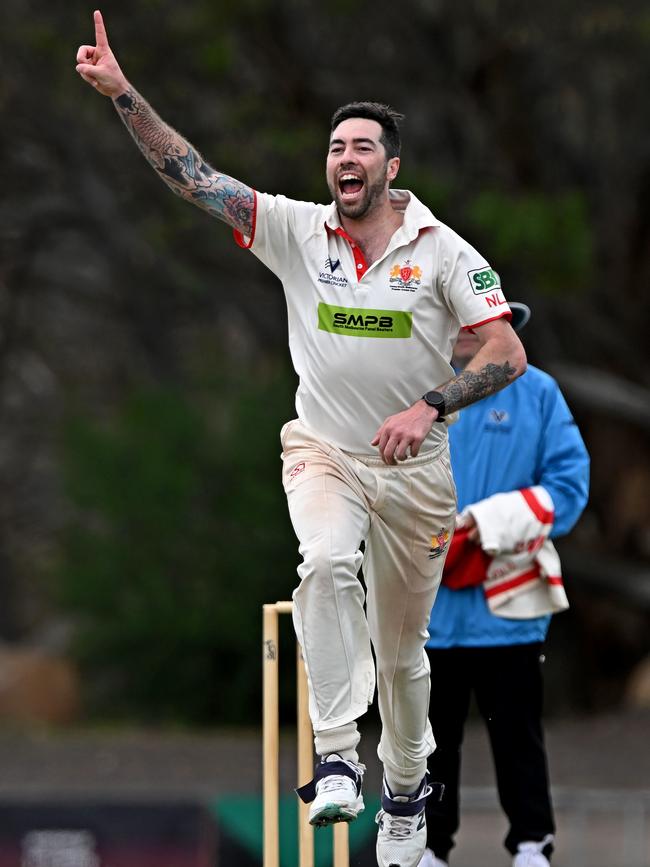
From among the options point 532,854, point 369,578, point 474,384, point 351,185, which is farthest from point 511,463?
point 351,185

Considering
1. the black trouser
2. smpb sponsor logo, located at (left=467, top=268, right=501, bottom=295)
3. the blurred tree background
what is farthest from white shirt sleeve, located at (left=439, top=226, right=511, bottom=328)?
the blurred tree background

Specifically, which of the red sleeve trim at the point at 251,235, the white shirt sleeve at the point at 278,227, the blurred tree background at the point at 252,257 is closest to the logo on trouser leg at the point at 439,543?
the white shirt sleeve at the point at 278,227

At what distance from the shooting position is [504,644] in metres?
5.23

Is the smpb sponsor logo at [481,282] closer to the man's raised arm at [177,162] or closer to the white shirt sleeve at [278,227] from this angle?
the white shirt sleeve at [278,227]

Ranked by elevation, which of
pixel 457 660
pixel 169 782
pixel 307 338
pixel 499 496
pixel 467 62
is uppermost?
pixel 467 62

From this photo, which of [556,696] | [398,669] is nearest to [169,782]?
[556,696]

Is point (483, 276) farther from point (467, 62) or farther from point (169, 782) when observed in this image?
point (467, 62)

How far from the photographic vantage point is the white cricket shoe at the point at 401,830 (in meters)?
4.69

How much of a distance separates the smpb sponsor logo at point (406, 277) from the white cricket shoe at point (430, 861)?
71.5 inches

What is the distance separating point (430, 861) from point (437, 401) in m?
1.67

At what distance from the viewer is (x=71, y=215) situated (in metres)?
13.7

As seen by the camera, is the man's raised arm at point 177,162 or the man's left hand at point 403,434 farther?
the man's raised arm at point 177,162

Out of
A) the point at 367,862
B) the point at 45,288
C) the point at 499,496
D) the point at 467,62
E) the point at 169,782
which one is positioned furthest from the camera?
the point at 45,288

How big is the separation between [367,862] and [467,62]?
7920 mm
